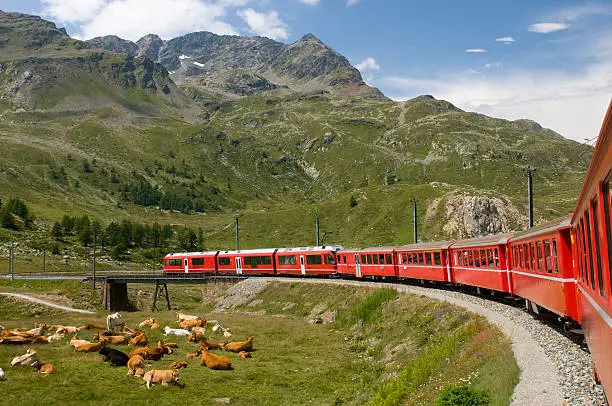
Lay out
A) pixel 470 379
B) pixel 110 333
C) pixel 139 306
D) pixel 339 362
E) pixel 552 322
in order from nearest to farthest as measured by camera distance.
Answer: pixel 470 379, pixel 552 322, pixel 339 362, pixel 110 333, pixel 139 306

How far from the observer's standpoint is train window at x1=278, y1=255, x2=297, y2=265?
67.2 metres

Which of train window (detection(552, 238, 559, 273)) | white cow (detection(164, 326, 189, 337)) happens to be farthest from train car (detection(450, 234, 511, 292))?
white cow (detection(164, 326, 189, 337))

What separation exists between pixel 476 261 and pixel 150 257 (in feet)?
384

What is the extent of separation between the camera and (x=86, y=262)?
396ft

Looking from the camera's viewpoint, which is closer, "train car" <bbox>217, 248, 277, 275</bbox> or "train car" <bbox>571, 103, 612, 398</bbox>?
"train car" <bbox>571, 103, 612, 398</bbox>

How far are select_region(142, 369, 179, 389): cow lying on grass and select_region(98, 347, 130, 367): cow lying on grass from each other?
2.58 m

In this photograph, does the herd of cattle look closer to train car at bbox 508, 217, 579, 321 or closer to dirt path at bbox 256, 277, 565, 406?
dirt path at bbox 256, 277, 565, 406

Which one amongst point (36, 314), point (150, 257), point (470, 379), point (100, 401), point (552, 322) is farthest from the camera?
point (150, 257)

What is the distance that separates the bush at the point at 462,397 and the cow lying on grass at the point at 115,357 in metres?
16.0

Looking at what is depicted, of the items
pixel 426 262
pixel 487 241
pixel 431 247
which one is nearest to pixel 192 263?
pixel 426 262

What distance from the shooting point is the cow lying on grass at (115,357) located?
971 inches

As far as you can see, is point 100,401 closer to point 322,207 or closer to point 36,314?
point 36,314

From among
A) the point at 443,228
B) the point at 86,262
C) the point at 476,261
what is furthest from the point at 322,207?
the point at 476,261

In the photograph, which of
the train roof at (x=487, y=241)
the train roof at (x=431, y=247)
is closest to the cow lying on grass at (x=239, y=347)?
the train roof at (x=487, y=241)
